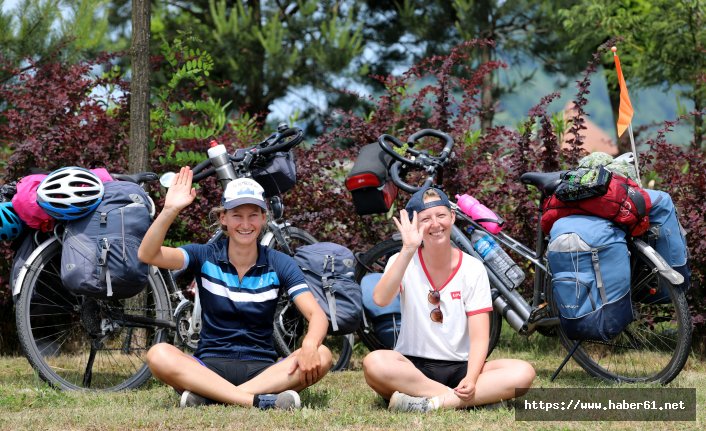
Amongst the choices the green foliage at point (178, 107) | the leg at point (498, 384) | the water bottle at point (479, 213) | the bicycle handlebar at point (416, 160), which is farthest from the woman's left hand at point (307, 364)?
the green foliage at point (178, 107)

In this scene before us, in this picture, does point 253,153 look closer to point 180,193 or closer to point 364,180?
point 364,180

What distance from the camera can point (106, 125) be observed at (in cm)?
673

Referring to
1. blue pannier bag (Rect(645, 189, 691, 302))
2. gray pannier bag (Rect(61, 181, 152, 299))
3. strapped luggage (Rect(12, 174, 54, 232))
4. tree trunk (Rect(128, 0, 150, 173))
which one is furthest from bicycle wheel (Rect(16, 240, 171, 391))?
blue pannier bag (Rect(645, 189, 691, 302))

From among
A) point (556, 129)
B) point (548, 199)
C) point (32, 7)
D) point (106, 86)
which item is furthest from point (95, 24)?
point (548, 199)

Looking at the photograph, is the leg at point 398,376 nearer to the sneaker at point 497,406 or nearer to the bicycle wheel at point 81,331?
the sneaker at point 497,406

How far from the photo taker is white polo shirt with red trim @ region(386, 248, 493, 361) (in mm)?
4648

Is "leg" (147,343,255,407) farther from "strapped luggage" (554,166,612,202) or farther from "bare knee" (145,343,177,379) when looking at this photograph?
"strapped luggage" (554,166,612,202)

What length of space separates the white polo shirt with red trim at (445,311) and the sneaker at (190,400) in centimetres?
101

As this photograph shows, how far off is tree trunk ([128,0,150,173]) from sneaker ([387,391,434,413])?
275 cm

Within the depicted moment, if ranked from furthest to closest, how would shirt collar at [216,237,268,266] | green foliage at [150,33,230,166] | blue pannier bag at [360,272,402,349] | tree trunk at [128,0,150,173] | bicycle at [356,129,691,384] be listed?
green foliage at [150,33,230,166] < tree trunk at [128,0,150,173] < blue pannier bag at [360,272,402,349] < bicycle at [356,129,691,384] < shirt collar at [216,237,268,266]

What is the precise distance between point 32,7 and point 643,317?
26.8 ft

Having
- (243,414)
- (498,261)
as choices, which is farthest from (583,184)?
(243,414)

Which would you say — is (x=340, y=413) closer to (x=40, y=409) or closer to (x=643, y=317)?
(x=40, y=409)

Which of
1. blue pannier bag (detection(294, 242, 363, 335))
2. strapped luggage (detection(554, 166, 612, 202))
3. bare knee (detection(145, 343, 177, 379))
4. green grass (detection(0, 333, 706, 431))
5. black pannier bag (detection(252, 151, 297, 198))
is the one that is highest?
black pannier bag (detection(252, 151, 297, 198))
